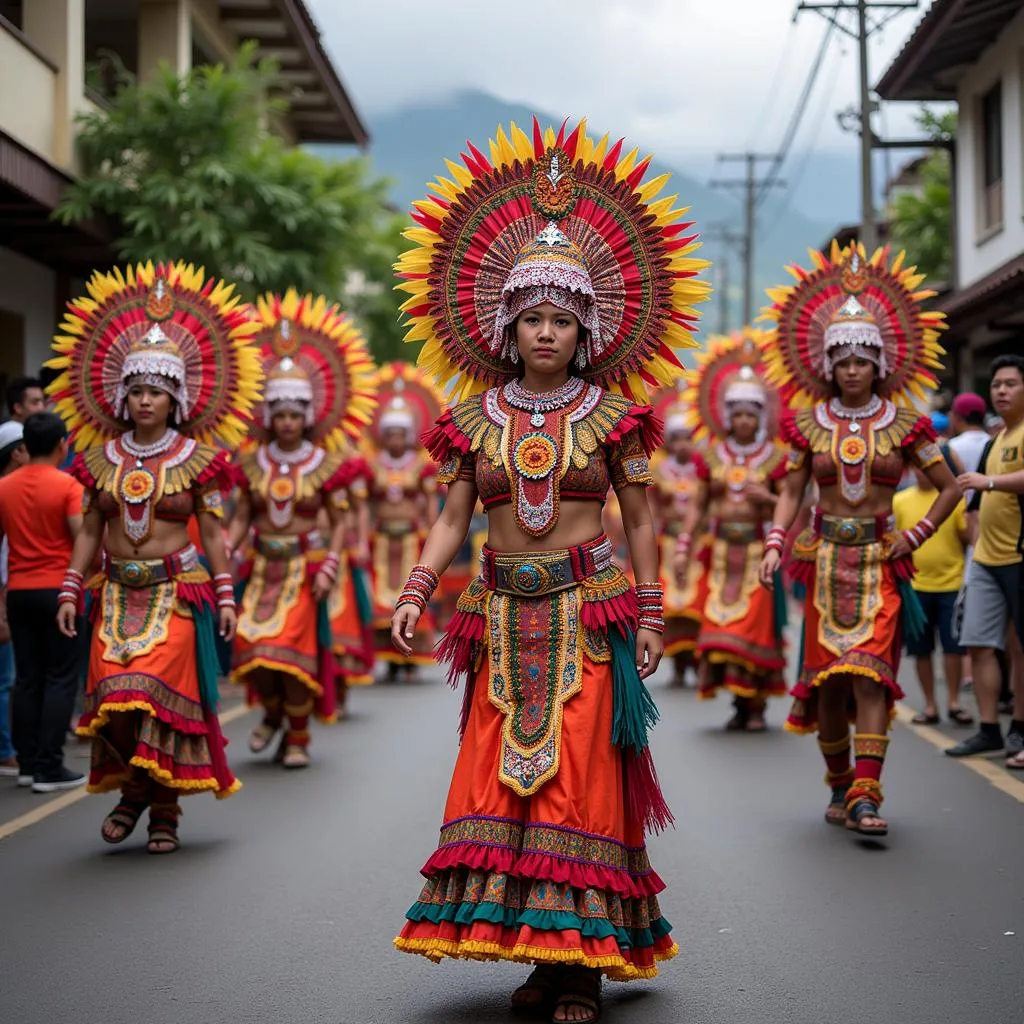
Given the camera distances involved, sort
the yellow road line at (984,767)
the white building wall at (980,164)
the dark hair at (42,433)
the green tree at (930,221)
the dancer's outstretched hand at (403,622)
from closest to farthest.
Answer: the dancer's outstretched hand at (403,622) → the yellow road line at (984,767) → the dark hair at (42,433) → the white building wall at (980,164) → the green tree at (930,221)

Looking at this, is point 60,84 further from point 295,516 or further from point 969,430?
point 969,430

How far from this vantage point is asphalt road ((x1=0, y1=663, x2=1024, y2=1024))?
208 inches

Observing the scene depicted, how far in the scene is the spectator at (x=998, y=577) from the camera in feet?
33.2

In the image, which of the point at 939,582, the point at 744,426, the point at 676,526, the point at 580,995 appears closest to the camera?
the point at 580,995

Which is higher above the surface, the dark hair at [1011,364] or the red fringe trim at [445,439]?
the dark hair at [1011,364]

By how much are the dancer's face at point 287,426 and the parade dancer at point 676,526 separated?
12.5 feet

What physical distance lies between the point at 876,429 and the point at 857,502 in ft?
1.27

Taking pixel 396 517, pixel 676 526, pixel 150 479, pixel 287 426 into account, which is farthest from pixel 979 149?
pixel 150 479

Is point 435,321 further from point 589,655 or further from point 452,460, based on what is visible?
point 589,655

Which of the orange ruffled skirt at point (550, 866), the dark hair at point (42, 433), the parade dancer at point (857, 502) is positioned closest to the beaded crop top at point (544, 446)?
the orange ruffled skirt at point (550, 866)

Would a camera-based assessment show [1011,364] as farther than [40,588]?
Yes

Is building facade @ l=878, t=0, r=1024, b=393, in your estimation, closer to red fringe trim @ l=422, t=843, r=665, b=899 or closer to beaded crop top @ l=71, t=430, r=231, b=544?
beaded crop top @ l=71, t=430, r=231, b=544

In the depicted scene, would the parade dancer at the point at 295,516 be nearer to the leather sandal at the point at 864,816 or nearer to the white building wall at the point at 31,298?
the leather sandal at the point at 864,816

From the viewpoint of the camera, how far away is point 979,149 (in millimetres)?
23438
